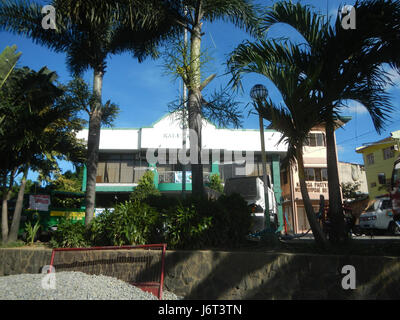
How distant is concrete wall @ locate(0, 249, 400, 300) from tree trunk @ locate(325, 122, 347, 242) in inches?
49.2

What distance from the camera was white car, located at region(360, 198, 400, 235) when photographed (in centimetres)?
1409

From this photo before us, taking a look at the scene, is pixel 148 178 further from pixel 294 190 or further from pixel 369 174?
pixel 369 174

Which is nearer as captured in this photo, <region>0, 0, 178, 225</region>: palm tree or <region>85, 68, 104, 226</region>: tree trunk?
<region>0, 0, 178, 225</region>: palm tree

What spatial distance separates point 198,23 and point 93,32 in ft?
11.1

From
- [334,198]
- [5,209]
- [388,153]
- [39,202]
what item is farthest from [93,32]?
[388,153]

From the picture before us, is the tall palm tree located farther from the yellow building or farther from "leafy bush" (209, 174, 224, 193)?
the yellow building

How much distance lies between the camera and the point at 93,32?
9.55 m

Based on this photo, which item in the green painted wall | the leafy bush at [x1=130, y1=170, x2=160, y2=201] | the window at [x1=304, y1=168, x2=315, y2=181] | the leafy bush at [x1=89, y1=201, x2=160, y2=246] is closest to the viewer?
the leafy bush at [x1=89, y1=201, x2=160, y2=246]

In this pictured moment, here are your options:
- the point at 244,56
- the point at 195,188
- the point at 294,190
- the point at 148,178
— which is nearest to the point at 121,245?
the point at 195,188

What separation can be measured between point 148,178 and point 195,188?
1500 cm

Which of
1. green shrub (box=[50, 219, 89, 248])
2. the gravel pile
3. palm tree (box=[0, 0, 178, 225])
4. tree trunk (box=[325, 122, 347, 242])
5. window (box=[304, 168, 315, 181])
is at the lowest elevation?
the gravel pile

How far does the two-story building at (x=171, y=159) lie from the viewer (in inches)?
917

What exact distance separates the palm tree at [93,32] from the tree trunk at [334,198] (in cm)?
584

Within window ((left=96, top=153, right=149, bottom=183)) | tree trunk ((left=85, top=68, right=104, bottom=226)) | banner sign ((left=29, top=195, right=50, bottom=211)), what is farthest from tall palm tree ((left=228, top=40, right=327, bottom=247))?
window ((left=96, top=153, right=149, bottom=183))
